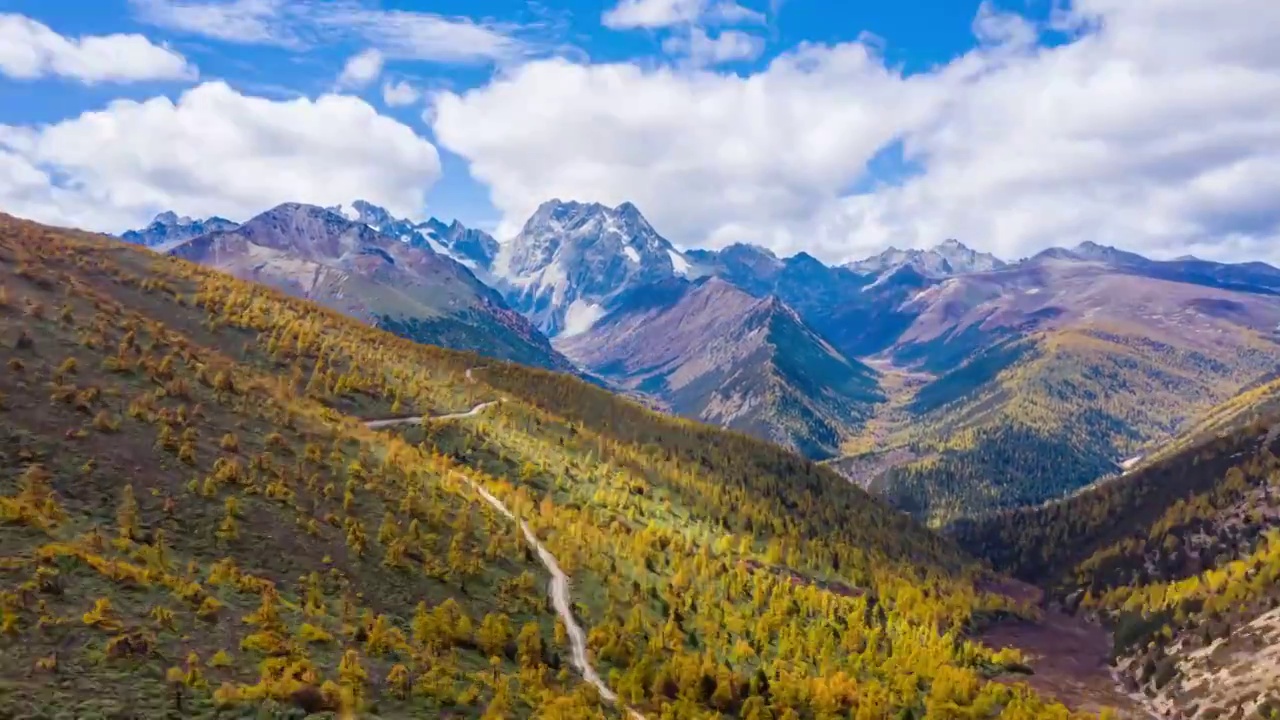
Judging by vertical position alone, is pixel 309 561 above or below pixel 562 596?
above

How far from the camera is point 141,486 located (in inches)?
2630

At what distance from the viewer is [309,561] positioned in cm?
6956

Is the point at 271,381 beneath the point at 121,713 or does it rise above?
above

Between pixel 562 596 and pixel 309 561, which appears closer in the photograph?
pixel 309 561

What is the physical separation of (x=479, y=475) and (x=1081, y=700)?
133936mm

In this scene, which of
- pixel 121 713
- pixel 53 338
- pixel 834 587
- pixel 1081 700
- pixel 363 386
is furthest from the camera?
pixel 834 587

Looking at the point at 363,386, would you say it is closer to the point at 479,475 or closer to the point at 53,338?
the point at 479,475

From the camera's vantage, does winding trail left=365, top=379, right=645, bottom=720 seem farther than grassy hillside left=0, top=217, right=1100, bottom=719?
Yes

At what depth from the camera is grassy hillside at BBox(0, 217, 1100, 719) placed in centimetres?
4975

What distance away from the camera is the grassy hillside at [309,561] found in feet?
163

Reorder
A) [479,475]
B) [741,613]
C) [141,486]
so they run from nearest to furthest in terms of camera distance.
→ 1. [141,486]
2. [741,613]
3. [479,475]

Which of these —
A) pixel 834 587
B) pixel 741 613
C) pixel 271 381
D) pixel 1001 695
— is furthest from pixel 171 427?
pixel 834 587

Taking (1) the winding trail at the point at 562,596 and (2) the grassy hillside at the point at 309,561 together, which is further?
(1) the winding trail at the point at 562,596

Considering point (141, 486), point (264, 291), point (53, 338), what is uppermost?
point (264, 291)
